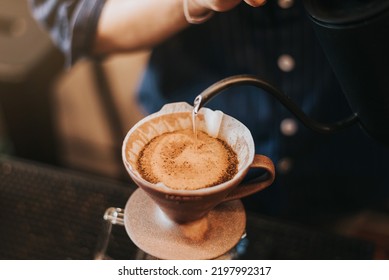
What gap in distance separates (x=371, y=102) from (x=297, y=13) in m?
0.27

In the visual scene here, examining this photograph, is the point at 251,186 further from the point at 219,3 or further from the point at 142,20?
the point at 142,20

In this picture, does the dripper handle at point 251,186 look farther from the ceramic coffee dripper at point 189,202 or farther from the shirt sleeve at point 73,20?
the shirt sleeve at point 73,20

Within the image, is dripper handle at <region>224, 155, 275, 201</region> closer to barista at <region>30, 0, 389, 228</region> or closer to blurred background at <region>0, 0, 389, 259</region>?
barista at <region>30, 0, 389, 228</region>

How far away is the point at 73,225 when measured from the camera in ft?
2.62

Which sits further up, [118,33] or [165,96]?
[118,33]

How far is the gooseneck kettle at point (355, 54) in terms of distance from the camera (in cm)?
43

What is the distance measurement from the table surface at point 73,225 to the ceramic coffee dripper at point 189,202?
0.17 m

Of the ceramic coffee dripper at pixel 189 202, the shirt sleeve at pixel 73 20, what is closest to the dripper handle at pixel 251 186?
the ceramic coffee dripper at pixel 189 202

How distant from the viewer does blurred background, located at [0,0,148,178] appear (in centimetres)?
129

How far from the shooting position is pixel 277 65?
795 mm

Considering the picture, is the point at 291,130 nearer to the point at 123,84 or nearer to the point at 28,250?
the point at 28,250
